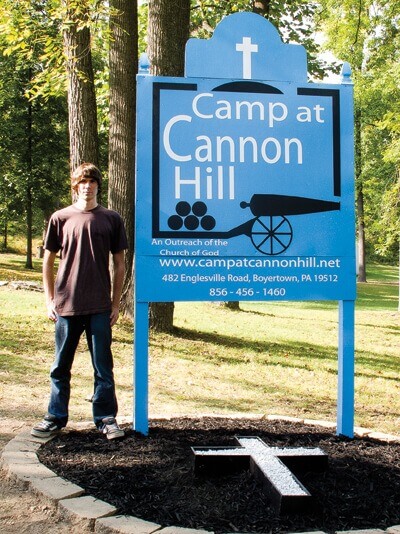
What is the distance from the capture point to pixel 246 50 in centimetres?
452

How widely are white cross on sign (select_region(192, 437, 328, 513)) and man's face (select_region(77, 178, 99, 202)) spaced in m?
→ 1.79

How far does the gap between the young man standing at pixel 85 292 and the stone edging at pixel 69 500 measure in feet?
1.46

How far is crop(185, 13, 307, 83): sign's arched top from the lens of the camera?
14.7 ft

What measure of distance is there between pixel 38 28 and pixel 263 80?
737cm

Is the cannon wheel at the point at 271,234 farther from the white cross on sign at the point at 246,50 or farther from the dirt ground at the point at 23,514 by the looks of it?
the dirt ground at the point at 23,514

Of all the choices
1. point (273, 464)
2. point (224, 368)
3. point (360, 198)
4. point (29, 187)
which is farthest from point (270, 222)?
point (360, 198)

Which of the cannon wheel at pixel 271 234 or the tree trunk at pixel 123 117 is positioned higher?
the tree trunk at pixel 123 117

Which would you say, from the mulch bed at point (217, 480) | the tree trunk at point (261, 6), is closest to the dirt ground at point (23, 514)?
the mulch bed at point (217, 480)

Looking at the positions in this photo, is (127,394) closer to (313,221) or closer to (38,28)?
(313,221)

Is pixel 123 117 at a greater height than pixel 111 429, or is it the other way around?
pixel 123 117

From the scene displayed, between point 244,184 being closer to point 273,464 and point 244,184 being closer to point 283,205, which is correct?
point 283,205

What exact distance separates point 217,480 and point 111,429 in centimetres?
98

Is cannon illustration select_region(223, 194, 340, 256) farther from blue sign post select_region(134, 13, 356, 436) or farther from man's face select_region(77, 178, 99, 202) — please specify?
man's face select_region(77, 178, 99, 202)

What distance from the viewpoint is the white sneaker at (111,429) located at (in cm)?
427
